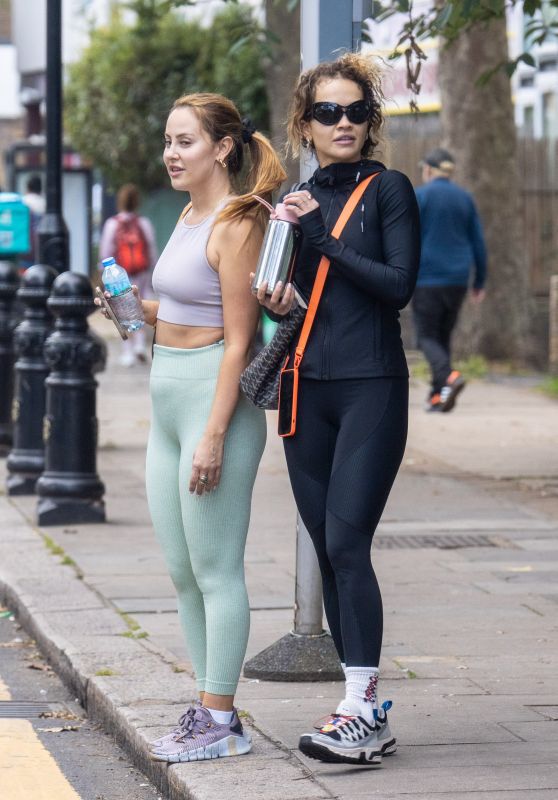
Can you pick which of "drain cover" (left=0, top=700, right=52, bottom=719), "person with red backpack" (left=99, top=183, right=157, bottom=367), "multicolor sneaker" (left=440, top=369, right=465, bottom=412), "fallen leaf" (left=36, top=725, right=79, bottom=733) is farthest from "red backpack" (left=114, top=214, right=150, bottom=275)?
"fallen leaf" (left=36, top=725, right=79, bottom=733)

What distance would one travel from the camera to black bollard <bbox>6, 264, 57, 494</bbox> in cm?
966

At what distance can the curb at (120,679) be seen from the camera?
4.22 m

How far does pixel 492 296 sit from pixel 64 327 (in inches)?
399

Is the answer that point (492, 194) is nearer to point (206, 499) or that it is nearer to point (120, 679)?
point (120, 679)

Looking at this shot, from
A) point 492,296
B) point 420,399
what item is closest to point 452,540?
point 420,399

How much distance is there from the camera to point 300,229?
4316 millimetres

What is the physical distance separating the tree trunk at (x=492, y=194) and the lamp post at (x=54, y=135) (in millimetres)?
8209

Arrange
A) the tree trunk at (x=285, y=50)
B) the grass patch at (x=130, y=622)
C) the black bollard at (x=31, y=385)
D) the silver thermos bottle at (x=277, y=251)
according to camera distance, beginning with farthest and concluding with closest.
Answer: the tree trunk at (x=285, y=50), the black bollard at (x=31, y=385), the grass patch at (x=130, y=622), the silver thermos bottle at (x=277, y=251)

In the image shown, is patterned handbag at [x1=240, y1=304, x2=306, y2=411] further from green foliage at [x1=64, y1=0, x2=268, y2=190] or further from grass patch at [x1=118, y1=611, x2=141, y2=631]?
green foliage at [x1=64, y1=0, x2=268, y2=190]

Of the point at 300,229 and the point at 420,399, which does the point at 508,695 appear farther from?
the point at 420,399

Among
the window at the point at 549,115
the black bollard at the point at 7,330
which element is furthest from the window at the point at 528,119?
the black bollard at the point at 7,330

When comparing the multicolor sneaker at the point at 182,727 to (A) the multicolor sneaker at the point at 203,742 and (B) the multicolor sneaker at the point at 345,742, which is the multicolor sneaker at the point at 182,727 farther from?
(B) the multicolor sneaker at the point at 345,742

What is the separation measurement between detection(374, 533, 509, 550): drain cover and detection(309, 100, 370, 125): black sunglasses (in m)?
3.86

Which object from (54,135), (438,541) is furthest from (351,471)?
(54,135)
